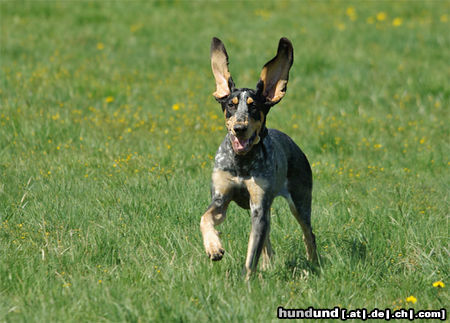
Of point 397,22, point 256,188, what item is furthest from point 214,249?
point 397,22

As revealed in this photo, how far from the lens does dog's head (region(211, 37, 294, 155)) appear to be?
4445 millimetres

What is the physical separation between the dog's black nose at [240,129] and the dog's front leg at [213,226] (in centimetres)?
54

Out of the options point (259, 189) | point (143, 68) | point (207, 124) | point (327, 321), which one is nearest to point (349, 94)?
point (207, 124)

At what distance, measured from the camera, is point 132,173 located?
7.16 m

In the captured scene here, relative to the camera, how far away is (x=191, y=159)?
304 inches

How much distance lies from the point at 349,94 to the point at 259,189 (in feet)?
20.5

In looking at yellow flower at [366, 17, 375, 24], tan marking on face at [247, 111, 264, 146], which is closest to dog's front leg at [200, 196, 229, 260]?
tan marking on face at [247, 111, 264, 146]

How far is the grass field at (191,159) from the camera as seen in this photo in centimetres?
449

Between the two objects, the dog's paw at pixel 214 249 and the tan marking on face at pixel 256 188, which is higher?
the tan marking on face at pixel 256 188

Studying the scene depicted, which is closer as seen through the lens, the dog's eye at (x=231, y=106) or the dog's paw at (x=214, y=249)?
the dog's paw at (x=214, y=249)

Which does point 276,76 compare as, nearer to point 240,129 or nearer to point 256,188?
point 240,129

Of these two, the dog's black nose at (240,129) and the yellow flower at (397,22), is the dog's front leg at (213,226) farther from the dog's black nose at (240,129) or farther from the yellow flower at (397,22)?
the yellow flower at (397,22)

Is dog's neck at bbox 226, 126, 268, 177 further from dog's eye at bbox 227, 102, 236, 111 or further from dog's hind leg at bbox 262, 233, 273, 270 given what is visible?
dog's hind leg at bbox 262, 233, 273, 270

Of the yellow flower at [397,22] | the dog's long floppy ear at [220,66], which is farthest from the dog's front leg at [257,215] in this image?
the yellow flower at [397,22]
